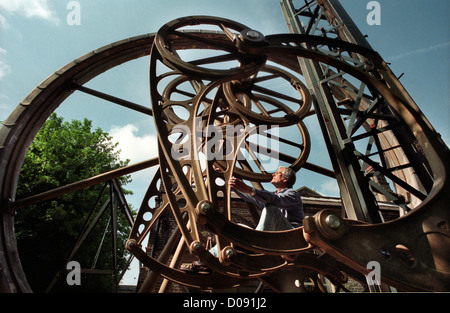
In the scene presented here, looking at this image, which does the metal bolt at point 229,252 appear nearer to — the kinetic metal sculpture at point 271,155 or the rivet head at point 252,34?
the kinetic metal sculpture at point 271,155

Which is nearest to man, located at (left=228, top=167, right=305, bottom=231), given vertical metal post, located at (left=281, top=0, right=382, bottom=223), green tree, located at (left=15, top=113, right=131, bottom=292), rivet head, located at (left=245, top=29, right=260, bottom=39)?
vertical metal post, located at (left=281, top=0, right=382, bottom=223)

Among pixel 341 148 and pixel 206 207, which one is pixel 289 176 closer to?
pixel 341 148

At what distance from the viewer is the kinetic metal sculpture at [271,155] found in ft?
5.54

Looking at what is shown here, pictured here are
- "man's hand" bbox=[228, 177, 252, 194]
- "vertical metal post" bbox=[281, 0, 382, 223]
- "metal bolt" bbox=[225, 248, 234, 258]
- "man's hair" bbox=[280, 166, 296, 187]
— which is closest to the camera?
"metal bolt" bbox=[225, 248, 234, 258]

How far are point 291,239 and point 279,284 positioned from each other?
2046 mm

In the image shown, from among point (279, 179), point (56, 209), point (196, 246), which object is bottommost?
point (196, 246)

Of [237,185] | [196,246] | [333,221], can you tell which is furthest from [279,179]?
[333,221]

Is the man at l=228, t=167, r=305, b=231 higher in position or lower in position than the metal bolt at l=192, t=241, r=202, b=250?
higher

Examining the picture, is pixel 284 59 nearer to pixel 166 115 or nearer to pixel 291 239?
pixel 166 115

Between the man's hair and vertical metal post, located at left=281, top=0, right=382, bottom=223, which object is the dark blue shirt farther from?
vertical metal post, located at left=281, top=0, right=382, bottom=223

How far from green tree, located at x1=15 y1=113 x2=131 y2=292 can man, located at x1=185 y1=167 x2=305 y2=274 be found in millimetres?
9044

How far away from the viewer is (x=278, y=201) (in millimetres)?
2631

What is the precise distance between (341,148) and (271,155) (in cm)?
107

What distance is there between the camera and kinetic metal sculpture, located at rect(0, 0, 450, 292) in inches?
66.4
